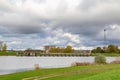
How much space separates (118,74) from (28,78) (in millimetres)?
8630

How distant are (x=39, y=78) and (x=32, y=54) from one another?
146656mm

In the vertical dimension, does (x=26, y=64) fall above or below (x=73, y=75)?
above

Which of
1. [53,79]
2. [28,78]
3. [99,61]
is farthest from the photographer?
[99,61]

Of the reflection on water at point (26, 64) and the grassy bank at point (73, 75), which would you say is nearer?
the grassy bank at point (73, 75)

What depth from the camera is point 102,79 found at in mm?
20141

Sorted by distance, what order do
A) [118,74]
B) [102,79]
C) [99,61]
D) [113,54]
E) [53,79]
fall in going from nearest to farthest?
1. [102,79]
2. [118,74]
3. [53,79]
4. [99,61]
5. [113,54]

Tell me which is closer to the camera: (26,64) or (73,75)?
(73,75)

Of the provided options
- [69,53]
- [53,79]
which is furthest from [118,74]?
[69,53]

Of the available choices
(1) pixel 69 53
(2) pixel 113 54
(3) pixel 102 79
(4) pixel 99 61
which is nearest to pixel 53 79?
(3) pixel 102 79

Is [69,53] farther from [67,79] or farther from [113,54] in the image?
[67,79]

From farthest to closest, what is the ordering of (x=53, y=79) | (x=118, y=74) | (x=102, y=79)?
(x=53, y=79)
(x=118, y=74)
(x=102, y=79)

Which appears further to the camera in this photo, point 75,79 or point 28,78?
point 28,78

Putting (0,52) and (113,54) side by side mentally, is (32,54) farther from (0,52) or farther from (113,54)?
(113,54)

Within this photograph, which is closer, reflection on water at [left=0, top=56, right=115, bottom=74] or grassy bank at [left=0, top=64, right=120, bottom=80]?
grassy bank at [left=0, top=64, right=120, bottom=80]
